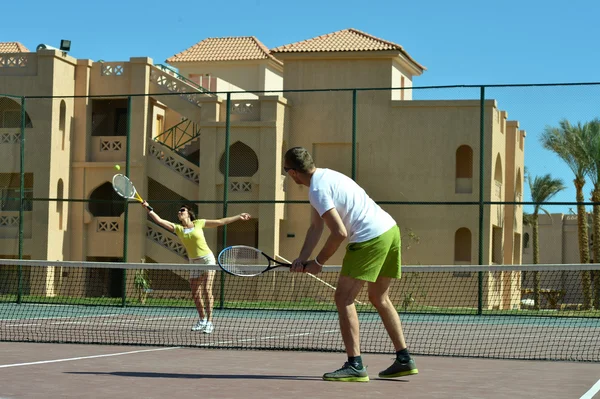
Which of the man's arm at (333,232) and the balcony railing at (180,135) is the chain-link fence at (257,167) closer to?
the balcony railing at (180,135)

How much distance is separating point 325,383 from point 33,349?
4.13 meters

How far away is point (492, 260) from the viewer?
1422 inches

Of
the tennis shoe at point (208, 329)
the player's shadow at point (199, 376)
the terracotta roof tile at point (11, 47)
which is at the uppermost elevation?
the terracotta roof tile at point (11, 47)

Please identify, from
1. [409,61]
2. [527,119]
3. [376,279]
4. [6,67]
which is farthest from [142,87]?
[376,279]

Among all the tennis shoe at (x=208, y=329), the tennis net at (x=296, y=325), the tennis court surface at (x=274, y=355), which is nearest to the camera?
the tennis court surface at (x=274, y=355)

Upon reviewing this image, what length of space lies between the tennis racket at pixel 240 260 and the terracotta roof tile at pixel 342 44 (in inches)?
1174

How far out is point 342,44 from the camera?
131 feet

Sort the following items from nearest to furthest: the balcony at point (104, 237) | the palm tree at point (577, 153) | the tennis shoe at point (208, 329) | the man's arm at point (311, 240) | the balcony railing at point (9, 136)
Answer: the man's arm at point (311, 240) → the tennis shoe at point (208, 329) → the palm tree at point (577, 153) → the balcony railing at point (9, 136) → the balcony at point (104, 237)

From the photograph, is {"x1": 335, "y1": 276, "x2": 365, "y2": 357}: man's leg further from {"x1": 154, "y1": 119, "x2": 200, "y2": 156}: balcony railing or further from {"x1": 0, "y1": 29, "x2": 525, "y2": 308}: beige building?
{"x1": 154, "y1": 119, "x2": 200, "y2": 156}: balcony railing

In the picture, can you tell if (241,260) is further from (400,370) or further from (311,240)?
(400,370)

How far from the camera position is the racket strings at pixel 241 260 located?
9.37 metres

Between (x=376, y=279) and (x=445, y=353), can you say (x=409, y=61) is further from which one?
(x=376, y=279)

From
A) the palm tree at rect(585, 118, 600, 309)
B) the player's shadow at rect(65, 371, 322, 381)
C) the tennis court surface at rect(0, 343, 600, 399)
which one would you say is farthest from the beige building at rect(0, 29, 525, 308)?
the player's shadow at rect(65, 371, 322, 381)

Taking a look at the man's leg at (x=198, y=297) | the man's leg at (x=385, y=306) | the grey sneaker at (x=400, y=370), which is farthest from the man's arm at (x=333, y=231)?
the man's leg at (x=198, y=297)
